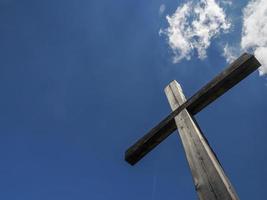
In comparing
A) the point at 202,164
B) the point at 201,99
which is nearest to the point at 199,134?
the point at 202,164

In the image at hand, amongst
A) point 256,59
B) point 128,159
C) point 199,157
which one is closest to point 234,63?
point 256,59

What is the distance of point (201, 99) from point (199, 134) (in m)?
0.57

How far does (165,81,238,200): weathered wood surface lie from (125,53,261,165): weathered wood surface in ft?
0.41

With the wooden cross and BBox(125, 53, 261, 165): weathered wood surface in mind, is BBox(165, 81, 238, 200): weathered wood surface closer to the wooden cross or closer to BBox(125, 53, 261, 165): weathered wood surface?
the wooden cross

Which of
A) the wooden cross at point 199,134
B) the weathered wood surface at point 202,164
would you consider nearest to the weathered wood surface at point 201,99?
the wooden cross at point 199,134

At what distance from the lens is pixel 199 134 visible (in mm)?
2240

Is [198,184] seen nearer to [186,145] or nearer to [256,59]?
[186,145]

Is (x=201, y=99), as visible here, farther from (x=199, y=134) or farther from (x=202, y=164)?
(x=202, y=164)

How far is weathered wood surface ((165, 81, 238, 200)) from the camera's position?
166 centimetres

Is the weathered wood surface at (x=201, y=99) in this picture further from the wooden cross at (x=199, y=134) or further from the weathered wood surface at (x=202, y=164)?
the weathered wood surface at (x=202, y=164)

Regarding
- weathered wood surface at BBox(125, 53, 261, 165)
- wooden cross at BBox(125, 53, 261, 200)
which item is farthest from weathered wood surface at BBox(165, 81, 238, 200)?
weathered wood surface at BBox(125, 53, 261, 165)

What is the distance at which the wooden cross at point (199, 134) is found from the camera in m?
1.74

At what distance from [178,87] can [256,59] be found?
93cm

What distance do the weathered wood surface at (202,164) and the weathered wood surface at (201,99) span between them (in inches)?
4.9
